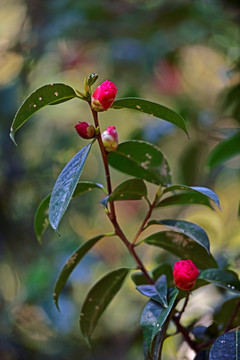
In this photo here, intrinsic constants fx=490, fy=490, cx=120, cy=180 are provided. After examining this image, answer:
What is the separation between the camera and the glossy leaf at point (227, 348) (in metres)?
0.51

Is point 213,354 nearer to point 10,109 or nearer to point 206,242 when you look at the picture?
point 206,242

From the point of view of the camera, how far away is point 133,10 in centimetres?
175

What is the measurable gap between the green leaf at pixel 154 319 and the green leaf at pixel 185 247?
11 cm

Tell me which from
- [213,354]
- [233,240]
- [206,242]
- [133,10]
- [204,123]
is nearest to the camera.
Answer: [213,354]

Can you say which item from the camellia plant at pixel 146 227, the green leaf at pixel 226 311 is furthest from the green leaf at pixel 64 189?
the green leaf at pixel 226 311

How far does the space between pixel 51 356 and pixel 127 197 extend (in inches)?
37.7

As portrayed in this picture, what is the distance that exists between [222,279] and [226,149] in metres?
0.45

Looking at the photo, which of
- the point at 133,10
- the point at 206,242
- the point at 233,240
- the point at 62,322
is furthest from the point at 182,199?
the point at 133,10

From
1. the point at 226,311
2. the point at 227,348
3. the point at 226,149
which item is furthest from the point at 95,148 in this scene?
the point at 227,348

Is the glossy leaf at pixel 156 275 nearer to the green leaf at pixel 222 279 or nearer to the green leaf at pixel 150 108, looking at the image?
the green leaf at pixel 222 279

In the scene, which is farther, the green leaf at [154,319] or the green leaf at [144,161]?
the green leaf at [144,161]

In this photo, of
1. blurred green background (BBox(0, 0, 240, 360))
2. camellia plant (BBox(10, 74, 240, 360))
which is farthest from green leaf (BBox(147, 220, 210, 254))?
blurred green background (BBox(0, 0, 240, 360))

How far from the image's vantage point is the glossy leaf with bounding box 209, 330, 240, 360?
0.51m

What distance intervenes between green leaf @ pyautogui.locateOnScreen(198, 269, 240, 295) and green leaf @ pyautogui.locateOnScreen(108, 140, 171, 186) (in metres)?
0.14
